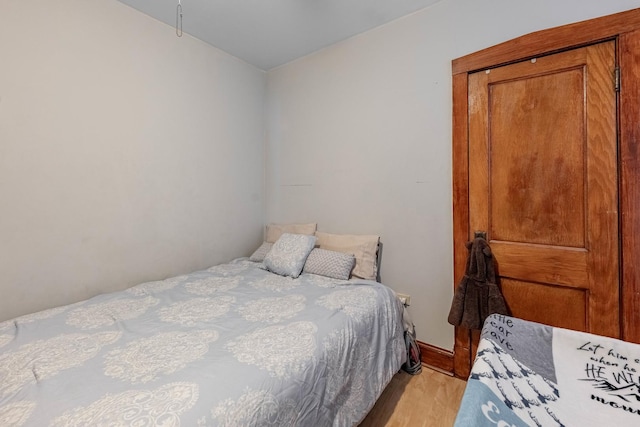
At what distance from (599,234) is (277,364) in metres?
1.74

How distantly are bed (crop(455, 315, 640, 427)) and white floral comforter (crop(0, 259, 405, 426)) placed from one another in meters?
0.62

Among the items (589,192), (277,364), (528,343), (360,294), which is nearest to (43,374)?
(277,364)

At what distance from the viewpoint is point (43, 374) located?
0.94m

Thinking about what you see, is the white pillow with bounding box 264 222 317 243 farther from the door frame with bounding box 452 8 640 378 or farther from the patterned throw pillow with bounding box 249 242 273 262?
the door frame with bounding box 452 8 640 378

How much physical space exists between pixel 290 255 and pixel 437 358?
1343 mm

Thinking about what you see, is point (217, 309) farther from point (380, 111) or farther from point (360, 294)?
point (380, 111)

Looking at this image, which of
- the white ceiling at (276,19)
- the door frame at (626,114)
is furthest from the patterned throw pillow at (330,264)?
the white ceiling at (276,19)

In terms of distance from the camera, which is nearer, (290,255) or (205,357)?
(205,357)

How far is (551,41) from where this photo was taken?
1.51 metres

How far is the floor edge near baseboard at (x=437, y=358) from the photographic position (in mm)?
1947

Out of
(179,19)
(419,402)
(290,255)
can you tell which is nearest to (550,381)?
(419,402)

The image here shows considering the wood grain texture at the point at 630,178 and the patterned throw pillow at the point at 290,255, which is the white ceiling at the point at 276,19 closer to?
the wood grain texture at the point at 630,178

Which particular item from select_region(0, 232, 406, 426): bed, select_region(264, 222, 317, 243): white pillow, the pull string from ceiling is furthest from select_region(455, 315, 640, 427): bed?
the pull string from ceiling

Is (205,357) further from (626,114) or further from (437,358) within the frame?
(626,114)
